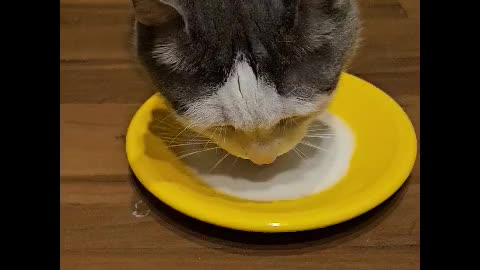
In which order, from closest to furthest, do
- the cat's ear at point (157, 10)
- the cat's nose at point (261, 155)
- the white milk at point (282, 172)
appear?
the cat's ear at point (157, 10)
the cat's nose at point (261, 155)
the white milk at point (282, 172)

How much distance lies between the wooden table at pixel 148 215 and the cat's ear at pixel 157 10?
0.35 meters

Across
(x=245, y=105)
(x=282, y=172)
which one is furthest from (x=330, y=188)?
(x=245, y=105)

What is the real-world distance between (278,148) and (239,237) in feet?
0.53

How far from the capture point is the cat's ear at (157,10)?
835 mm

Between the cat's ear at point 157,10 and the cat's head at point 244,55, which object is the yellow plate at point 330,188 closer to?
the cat's head at point 244,55

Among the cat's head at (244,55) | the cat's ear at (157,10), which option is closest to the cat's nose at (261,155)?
the cat's head at (244,55)

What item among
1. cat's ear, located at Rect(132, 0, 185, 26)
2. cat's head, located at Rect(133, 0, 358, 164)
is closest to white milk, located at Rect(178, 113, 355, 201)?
cat's head, located at Rect(133, 0, 358, 164)

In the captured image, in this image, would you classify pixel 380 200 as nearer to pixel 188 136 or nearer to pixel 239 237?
pixel 239 237

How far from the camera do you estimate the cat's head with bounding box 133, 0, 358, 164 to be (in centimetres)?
86

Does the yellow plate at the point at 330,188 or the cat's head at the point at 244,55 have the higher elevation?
the cat's head at the point at 244,55

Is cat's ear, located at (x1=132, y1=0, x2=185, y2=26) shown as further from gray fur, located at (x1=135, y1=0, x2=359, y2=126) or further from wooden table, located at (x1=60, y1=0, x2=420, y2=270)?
wooden table, located at (x1=60, y1=0, x2=420, y2=270)

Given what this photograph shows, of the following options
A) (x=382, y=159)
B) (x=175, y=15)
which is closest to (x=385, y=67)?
(x=382, y=159)

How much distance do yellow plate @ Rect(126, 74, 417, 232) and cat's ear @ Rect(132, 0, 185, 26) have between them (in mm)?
260

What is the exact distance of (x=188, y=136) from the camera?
120cm
